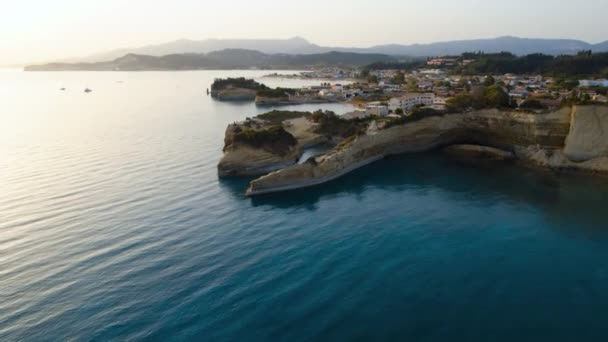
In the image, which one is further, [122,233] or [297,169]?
[297,169]

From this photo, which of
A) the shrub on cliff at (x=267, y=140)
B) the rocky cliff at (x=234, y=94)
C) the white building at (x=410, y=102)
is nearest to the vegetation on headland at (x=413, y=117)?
the shrub on cliff at (x=267, y=140)

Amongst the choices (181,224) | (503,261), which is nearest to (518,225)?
(503,261)

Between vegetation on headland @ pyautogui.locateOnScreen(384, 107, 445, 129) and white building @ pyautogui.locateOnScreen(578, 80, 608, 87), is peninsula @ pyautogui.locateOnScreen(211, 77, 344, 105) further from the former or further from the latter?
vegetation on headland @ pyautogui.locateOnScreen(384, 107, 445, 129)

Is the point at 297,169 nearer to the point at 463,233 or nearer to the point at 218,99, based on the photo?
the point at 463,233

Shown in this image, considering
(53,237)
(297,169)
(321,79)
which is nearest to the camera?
(53,237)

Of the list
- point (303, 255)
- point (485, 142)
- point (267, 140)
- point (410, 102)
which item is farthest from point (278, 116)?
point (303, 255)

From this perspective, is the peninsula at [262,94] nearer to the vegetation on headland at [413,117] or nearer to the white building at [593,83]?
the white building at [593,83]
